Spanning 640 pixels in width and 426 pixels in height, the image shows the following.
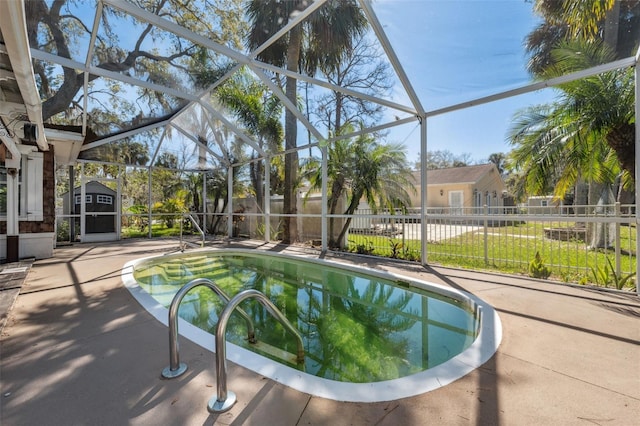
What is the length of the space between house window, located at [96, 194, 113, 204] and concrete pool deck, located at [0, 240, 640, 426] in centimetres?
827

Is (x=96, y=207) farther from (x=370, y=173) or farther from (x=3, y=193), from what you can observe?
(x=370, y=173)

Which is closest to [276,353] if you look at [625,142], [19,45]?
[19,45]

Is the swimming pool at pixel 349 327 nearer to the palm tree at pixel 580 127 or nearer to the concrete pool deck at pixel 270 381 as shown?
the concrete pool deck at pixel 270 381

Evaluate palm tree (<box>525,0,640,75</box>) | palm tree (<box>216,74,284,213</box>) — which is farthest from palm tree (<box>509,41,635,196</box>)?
palm tree (<box>216,74,284,213</box>)

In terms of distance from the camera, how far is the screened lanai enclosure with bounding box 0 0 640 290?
4.12 meters

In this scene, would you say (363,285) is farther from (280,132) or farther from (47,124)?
(47,124)

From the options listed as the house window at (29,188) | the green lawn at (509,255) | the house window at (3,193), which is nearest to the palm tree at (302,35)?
the green lawn at (509,255)

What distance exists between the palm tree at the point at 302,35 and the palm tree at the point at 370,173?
1.62 meters

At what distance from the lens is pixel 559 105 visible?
580 cm

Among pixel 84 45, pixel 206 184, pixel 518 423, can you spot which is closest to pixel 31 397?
pixel 518 423

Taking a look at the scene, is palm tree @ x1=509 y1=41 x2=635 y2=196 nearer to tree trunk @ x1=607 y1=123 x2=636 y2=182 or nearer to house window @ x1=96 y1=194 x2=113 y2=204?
tree trunk @ x1=607 y1=123 x2=636 y2=182

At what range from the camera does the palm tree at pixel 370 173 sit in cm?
852

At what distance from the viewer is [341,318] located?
4.12 meters

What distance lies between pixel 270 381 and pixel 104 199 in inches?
455
